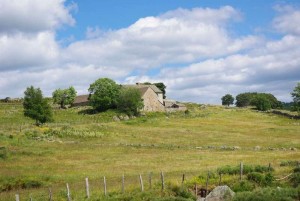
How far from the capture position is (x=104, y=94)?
12025cm

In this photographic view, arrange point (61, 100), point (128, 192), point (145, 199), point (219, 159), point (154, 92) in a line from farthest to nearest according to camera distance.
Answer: point (61, 100)
point (154, 92)
point (219, 159)
point (128, 192)
point (145, 199)

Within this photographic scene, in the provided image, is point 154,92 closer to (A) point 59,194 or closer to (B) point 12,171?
(B) point 12,171

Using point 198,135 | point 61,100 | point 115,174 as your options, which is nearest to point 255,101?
point 61,100

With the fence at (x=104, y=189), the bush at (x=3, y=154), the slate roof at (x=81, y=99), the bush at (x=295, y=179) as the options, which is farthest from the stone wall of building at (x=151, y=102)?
the bush at (x=295, y=179)

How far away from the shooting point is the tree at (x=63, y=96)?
146375 mm

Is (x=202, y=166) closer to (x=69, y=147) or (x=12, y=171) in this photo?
(x=12, y=171)

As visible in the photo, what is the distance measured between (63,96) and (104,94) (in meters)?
32.0

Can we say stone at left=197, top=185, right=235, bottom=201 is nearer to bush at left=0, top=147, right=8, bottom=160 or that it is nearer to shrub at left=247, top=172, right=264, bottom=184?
shrub at left=247, top=172, right=264, bottom=184

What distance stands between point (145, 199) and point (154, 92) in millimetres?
105452

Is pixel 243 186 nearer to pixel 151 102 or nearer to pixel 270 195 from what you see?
pixel 270 195

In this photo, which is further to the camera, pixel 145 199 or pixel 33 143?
pixel 33 143

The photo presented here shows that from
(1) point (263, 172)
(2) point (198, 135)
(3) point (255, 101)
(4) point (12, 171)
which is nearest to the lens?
(1) point (263, 172)

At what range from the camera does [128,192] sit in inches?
1211

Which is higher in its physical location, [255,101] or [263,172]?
[255,101]
